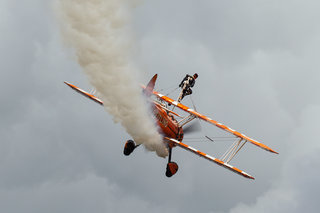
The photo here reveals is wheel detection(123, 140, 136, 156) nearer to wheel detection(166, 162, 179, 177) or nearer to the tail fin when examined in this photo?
wheel detection(166, 162, 179, 177)

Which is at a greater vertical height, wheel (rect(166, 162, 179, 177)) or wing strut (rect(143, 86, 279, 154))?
wing strut (rect(143, 86, 279, 154))

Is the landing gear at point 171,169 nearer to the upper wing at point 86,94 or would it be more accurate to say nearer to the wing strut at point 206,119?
the wing strut at point 206,119

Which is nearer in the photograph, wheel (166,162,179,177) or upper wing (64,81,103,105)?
wheel (166,162,179,177)

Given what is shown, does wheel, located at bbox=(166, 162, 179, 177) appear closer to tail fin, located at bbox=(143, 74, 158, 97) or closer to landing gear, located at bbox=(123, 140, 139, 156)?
landing gear, located at bbox=(123, 140, 139, 156)

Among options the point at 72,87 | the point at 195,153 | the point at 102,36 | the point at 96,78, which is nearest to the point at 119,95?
the point at 96,78

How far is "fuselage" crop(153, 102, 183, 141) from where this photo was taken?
1583 inches

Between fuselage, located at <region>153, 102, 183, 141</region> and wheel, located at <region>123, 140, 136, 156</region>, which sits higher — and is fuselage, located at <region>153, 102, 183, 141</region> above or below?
above

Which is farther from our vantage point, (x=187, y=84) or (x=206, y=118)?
(x=187, y=84)

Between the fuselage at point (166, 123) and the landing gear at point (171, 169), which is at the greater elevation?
the fuselage at point (166, 123)

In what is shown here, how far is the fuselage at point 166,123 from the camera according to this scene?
40219 millimetres

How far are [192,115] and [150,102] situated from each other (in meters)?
4.59

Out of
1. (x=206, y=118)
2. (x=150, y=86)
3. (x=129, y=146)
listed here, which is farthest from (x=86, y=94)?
(x=206, y=118)

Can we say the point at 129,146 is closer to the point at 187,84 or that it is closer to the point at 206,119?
the point at 206,119

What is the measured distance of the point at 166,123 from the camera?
40656 mm
